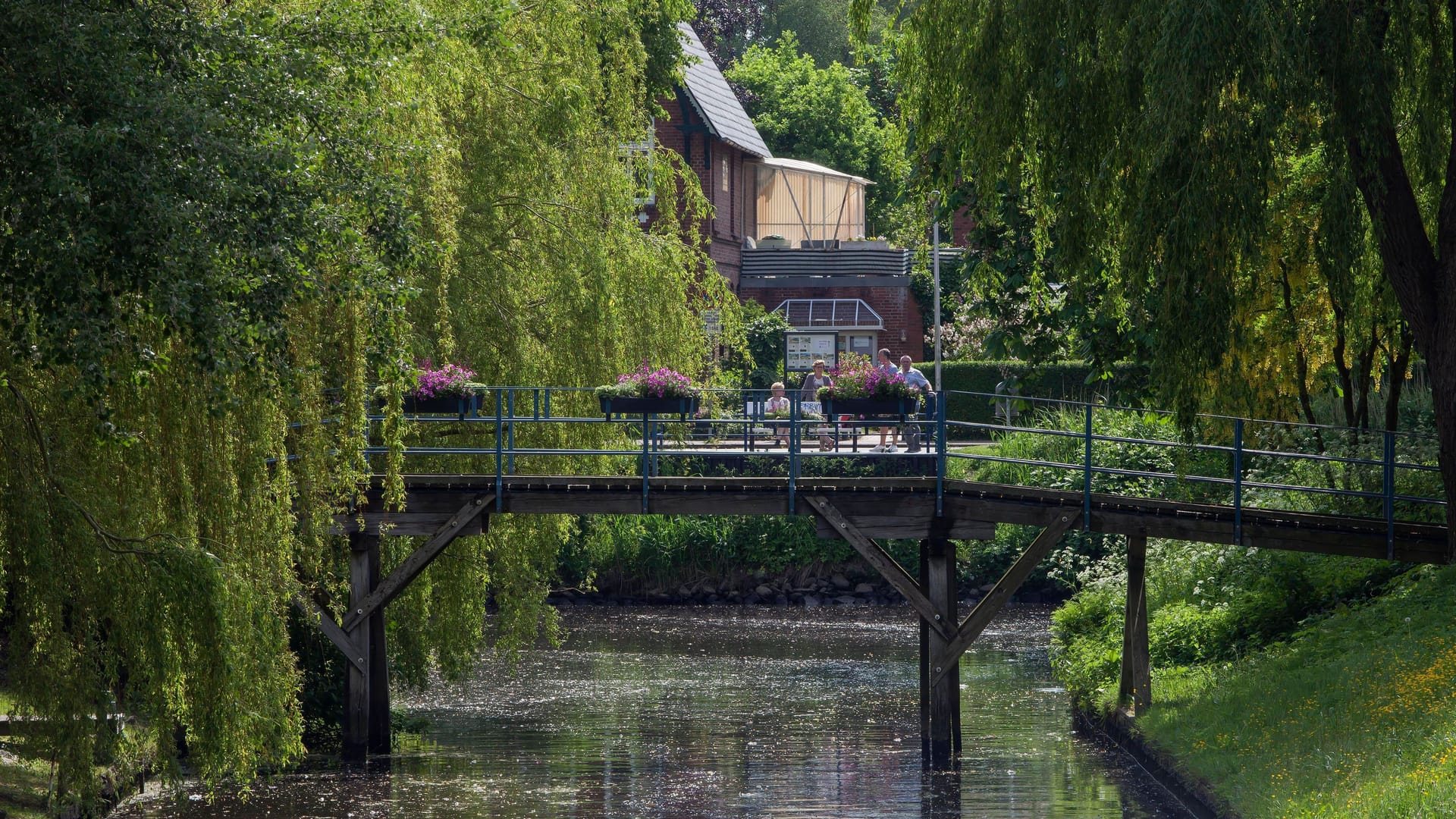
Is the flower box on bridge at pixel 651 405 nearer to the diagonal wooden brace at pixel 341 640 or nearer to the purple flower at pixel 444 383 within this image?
the purple flower at pixel 444 383

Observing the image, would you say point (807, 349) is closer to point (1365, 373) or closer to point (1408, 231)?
point (1365, 373)

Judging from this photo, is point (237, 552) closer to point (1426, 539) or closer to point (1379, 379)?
point (1426, 539)

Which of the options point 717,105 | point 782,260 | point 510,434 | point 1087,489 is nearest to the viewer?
point 1087,489

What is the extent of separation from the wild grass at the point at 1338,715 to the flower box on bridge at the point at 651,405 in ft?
17.3

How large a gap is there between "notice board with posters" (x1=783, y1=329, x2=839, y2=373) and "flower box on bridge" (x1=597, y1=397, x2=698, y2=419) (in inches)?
957

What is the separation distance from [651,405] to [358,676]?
13.7 feet

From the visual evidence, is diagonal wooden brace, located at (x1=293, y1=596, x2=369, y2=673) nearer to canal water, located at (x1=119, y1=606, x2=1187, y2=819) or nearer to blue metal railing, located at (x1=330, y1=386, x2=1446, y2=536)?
canal water, located at (x1=119, y1=606, x2=1187, y2=819)

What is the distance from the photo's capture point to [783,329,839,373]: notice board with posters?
133 ft

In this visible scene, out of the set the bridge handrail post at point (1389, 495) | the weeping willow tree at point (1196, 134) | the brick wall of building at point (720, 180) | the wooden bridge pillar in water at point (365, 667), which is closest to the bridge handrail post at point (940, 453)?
the weeping willow tree at point (1196, 134)

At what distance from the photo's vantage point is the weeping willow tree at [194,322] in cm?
761

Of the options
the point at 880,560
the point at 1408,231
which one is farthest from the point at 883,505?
the point at 1408,231

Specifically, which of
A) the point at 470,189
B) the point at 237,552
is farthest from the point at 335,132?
the point at 470,189

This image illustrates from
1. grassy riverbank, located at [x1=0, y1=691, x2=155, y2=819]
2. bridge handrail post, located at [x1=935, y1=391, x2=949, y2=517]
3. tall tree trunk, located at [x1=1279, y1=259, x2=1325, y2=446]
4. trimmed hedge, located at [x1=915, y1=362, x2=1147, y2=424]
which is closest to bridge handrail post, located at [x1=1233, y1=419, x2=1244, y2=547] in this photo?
bridge handrail post, located at [x1=935, y1=391, x2=949, y2=517]

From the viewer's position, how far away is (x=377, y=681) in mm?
17188
